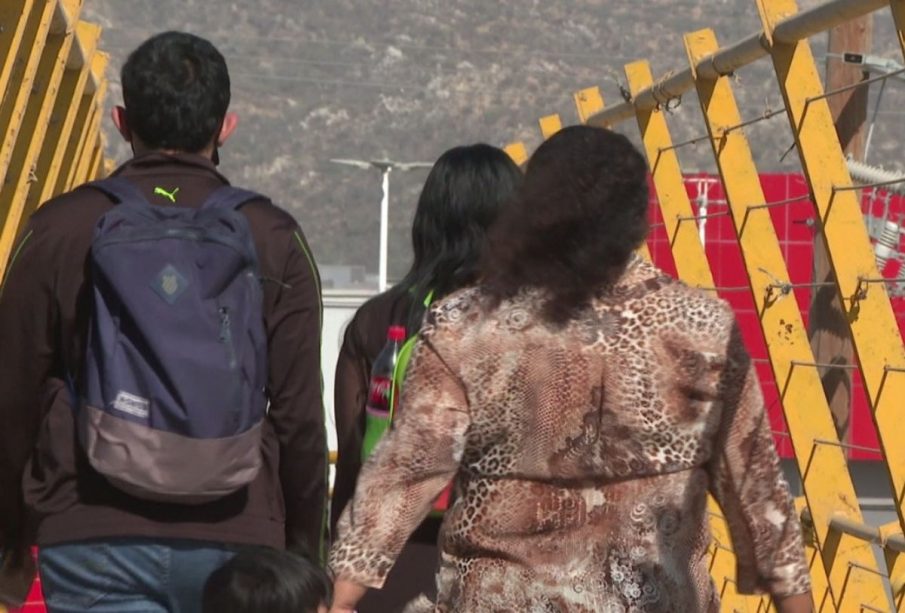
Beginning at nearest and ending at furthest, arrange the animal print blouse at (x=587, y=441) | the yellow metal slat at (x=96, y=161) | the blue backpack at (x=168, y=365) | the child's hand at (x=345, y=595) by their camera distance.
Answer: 1. the animal print blouse at (x=587, y=441)
2. the child's hand at (x=345, y=595)
3. the blue backpack at (x=168, y=365)
4. the yellow metal slat at (x=96, y=161)

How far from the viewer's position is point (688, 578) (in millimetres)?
3180

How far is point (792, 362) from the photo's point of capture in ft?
18.4

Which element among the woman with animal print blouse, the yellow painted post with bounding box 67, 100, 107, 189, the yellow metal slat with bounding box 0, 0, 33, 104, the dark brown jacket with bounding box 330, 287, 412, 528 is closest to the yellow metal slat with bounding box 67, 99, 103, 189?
the yellow painted post with bounding box 67, 100, 107, 189

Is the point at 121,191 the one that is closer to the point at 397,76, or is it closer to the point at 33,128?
the point at 33,128

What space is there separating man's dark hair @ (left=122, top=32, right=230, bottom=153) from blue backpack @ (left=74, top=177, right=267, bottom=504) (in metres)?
0.26

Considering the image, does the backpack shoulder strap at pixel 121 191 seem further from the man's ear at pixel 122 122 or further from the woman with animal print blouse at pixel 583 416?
the woman with animal print blouse at pixel 583 416

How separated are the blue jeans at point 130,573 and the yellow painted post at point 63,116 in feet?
11.5

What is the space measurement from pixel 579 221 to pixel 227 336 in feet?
2.25

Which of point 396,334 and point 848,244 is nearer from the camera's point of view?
point 396,334

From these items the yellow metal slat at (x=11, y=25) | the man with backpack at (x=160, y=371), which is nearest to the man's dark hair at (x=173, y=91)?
the man with backpack at (x=160, y=371)

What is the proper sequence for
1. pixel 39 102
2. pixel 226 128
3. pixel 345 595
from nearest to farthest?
1. pixel 345 595
2. pixel 226 128
3. pixel 39 102

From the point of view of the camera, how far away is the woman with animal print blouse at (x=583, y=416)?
3.12 metres

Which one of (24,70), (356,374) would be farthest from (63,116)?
(356,374)

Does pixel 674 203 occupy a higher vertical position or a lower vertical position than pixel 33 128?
lower
